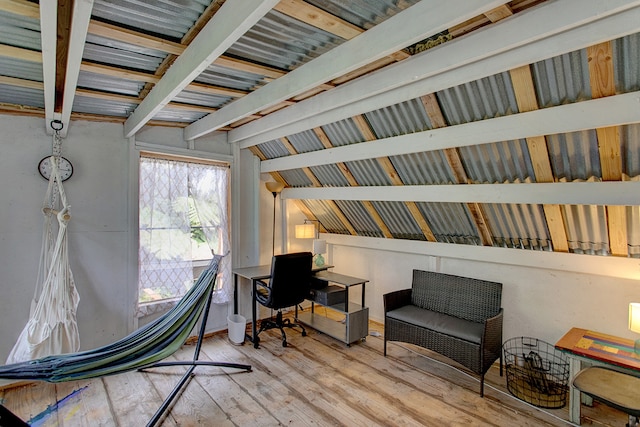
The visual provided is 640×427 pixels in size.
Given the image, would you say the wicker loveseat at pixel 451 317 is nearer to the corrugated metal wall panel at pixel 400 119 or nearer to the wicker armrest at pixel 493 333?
the wicker armrest at pixel 493 333

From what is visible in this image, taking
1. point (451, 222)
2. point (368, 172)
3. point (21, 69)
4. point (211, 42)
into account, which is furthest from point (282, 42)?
point (451, 222)

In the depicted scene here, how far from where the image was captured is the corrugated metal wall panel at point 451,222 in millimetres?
3219

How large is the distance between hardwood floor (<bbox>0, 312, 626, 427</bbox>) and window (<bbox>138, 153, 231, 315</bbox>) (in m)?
0.80

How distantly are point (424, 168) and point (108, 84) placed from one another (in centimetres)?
267

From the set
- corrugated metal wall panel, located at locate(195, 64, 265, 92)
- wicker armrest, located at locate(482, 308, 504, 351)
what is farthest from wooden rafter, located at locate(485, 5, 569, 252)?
corrugated metal wall panel, located at locate(195, 64, 265, 92)

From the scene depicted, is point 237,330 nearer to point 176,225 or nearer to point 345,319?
point 345,319

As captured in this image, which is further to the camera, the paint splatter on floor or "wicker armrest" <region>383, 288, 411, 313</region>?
"wicker armrest" <region>383, 288, 411, 313</region>

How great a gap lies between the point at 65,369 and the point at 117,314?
5.25ft

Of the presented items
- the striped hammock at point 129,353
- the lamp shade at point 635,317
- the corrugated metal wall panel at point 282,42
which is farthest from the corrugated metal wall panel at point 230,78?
the lamp shade at point 635,317

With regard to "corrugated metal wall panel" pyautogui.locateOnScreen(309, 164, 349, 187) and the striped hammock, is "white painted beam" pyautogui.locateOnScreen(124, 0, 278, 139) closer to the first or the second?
the striped hammock

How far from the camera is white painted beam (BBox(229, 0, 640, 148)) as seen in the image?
4.61ft

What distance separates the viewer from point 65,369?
1.92 meters

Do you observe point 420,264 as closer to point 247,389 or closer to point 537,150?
point 537,150

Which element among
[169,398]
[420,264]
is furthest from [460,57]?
[169,398]
